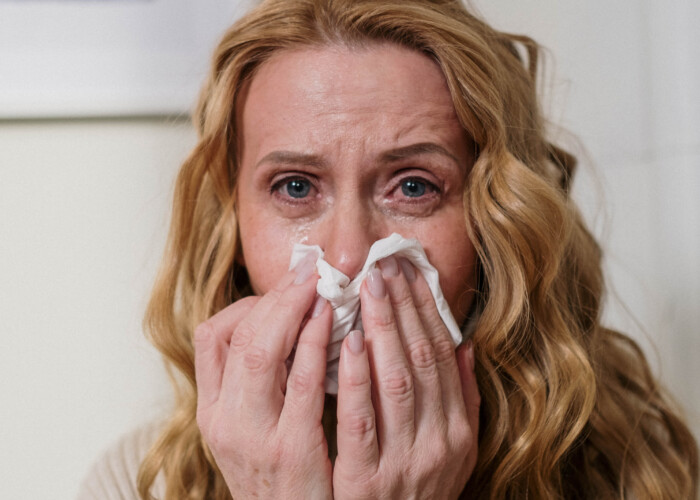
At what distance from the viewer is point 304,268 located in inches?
40.9

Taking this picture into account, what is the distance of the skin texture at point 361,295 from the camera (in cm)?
100

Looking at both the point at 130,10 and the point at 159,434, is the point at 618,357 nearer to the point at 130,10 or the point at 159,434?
the point at 159,434

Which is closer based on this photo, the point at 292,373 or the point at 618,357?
the point at 292,373

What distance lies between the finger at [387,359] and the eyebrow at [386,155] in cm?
19

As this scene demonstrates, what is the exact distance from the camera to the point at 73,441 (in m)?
1.52

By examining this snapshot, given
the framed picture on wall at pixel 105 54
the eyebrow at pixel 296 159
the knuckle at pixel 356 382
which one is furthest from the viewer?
the framed picture on wall at pixel 105 54

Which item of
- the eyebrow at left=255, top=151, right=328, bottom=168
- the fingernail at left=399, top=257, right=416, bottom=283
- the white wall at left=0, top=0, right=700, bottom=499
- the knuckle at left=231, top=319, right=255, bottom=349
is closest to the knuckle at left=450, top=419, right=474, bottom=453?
the fingernail at left=399, top=257, right=416, bottom=283

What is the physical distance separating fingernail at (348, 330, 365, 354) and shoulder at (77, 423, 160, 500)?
0.60 metres

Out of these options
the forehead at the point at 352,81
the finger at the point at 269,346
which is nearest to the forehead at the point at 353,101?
the forehead at the point at 352,81

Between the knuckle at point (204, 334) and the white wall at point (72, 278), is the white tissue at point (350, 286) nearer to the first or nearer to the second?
the knuckle at point (204, 334)

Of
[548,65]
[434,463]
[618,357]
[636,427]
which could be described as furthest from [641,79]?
[434,463]

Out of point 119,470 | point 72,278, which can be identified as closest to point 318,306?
point 119,470

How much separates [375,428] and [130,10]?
982mm

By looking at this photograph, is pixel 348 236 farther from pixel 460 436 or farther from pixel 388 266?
pixel 460 436
